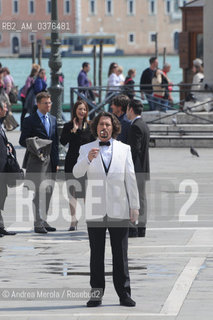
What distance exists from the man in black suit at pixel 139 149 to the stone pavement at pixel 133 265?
21 centimetres

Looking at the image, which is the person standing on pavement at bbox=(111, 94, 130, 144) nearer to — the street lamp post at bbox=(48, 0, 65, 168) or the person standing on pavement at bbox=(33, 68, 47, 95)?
the street lamp post at bbox=(48, 0, 65, 168)

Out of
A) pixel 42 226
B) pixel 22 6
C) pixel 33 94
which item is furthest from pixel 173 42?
pixel 42 226

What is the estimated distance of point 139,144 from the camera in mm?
12016

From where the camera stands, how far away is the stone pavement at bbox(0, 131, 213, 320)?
8.23m

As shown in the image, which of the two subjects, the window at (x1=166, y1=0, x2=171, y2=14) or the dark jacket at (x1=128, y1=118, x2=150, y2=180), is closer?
the dark jacket at (x1=128, y1=118, x2=150, y2=180)

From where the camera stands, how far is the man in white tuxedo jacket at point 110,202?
846 centimetres

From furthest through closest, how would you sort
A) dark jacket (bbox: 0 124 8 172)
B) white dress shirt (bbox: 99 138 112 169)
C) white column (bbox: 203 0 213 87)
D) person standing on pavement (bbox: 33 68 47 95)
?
1. white column (bbox: 203 0 213 87)
2. person standing on pavement (bbox: 33 68 47 95)
3. dark jacket (bbox: 0 124 8 172)
4. white dress shirt (bbox: 99 138 112 169)

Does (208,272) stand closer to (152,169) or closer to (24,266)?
(24,266)

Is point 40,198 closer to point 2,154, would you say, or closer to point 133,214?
point 2,154

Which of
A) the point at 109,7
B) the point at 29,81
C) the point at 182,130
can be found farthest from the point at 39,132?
the point at 109,7

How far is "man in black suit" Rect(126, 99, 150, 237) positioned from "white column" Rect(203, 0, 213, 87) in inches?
479

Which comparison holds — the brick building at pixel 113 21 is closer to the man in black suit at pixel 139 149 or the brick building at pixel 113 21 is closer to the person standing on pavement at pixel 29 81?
the person standing on pavement at pixel 29 81

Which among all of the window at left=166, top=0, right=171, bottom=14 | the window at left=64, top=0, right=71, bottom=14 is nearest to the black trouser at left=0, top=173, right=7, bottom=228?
the window at left=64, top=0, right=71, bottom=14

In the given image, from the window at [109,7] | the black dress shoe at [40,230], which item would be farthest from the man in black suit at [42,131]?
the window at [109,7]
